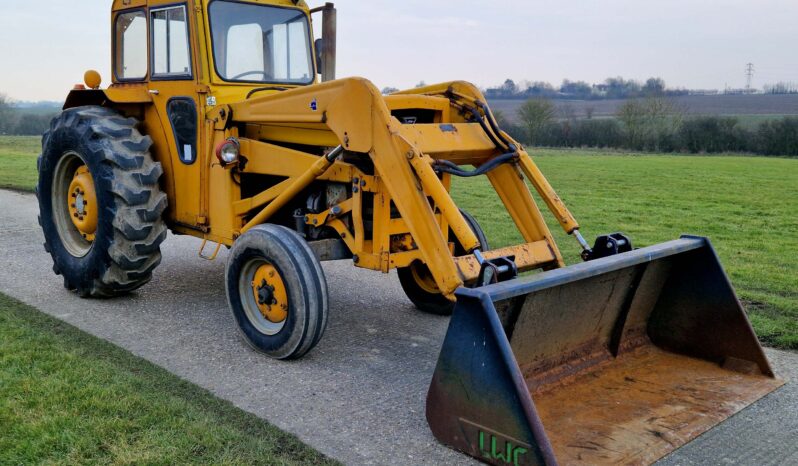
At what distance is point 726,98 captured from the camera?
3002 inches

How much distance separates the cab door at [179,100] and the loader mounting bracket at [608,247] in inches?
128

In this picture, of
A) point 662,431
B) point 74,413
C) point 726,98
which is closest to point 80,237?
point 74,413

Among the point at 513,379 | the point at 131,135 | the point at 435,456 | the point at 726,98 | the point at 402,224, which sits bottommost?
the point at 435,456

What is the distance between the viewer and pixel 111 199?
20.4 feet

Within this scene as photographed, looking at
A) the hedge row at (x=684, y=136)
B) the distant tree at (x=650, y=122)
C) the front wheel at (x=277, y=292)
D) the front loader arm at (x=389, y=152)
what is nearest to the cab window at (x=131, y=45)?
the front loader arm at (x=389, y=152)

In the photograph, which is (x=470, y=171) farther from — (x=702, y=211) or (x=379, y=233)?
(x=702, y=211)

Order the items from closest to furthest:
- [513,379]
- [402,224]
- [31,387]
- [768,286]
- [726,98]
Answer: [513,379], [31,387], [402,224], [768,286], [726,98]

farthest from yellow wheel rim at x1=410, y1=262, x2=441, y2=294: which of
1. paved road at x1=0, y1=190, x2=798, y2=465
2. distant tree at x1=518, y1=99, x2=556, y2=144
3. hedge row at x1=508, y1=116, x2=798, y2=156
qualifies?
distant tree at x1=518, y1=99, x2=556, y2=144

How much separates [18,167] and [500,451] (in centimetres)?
1992

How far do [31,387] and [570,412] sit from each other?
322 centimetres

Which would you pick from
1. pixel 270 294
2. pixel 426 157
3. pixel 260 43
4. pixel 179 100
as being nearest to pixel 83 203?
pixel 179 100

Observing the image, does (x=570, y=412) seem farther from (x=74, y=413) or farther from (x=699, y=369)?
(x=74, y=413)

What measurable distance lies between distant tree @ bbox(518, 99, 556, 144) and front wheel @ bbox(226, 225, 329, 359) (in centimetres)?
3975

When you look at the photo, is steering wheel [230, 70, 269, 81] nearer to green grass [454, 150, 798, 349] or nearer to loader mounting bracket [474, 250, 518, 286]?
loader mounting bracket [474, 250, 518, 286]
